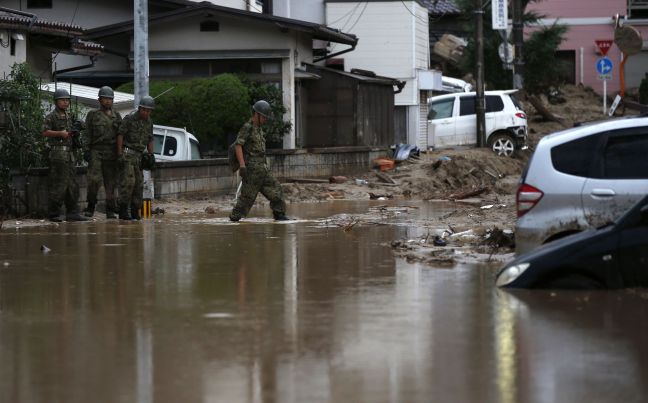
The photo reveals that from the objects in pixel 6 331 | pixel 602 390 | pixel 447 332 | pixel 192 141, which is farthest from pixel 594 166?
pixel 192 141

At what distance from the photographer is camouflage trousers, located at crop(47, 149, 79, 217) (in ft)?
56.6

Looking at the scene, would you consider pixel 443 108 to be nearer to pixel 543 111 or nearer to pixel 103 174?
pixel 543 111

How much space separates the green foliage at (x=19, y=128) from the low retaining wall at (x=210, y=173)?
9.5 inches

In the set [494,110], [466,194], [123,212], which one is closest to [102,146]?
[123,212]

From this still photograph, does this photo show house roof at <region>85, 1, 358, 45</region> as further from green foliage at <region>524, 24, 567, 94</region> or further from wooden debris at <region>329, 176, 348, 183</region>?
green foliage at <region>524, 24, 567, 94</region>

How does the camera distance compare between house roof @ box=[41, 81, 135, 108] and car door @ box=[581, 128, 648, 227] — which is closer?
car door @ box=[581, 128, 648, 227]

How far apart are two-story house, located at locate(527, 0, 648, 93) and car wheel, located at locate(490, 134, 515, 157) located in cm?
1834

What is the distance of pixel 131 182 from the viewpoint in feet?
58.3

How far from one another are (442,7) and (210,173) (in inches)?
1107

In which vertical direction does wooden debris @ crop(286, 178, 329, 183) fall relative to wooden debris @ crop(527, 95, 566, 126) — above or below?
below

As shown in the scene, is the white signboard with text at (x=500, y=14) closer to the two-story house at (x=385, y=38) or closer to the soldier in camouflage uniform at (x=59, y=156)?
the two-story house at (x=385, y=38)

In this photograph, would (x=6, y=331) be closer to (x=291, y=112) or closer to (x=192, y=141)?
(x=192, y=141)

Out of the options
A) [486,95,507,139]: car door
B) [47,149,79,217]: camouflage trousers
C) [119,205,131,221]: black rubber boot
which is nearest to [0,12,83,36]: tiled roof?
[47,149,79,217]: camouflage trousers

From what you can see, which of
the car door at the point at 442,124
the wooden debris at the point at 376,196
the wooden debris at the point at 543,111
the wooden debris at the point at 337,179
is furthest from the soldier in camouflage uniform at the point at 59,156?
the wooden debris at the point at 543,111
